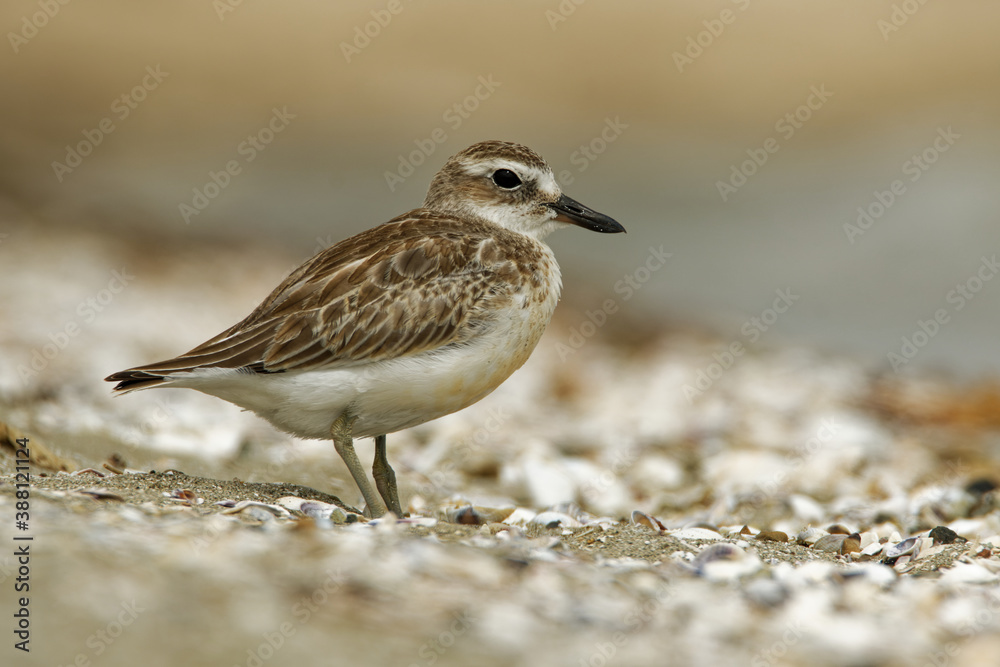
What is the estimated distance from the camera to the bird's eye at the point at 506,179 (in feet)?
22.5

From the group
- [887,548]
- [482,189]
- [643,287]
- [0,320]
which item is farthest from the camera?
[643,287]

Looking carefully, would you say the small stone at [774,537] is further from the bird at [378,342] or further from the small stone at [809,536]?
the bird at [378,342]

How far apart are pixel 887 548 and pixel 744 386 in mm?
5429

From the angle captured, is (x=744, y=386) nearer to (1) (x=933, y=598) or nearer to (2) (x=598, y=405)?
(2) (x=598, y=405)

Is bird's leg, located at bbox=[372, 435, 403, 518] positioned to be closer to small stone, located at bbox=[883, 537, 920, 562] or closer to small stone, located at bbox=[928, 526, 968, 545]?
small stone, located at bbox=[883, 537, 920, 562]

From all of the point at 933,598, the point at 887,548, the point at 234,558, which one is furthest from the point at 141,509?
the point at 887,548

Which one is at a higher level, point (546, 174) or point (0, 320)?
point (546, 174)

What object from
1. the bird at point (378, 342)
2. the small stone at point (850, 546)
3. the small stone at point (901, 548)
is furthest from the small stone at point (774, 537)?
the bird at point (378, 342)

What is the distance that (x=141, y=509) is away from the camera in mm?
4512

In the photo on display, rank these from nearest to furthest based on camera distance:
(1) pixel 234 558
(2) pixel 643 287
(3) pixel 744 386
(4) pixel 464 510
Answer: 1. (1) pixel 234 558
2. (4) pixel 464 510
3. (3) pixel 744 386
4. (2) pixel 643 287

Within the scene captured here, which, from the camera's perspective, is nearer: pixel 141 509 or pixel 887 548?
pixel 141 509

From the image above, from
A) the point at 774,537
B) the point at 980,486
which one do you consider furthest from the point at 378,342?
the point at 980,486

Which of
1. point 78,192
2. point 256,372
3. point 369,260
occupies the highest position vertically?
point 78,192

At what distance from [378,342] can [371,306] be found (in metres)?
0.23
